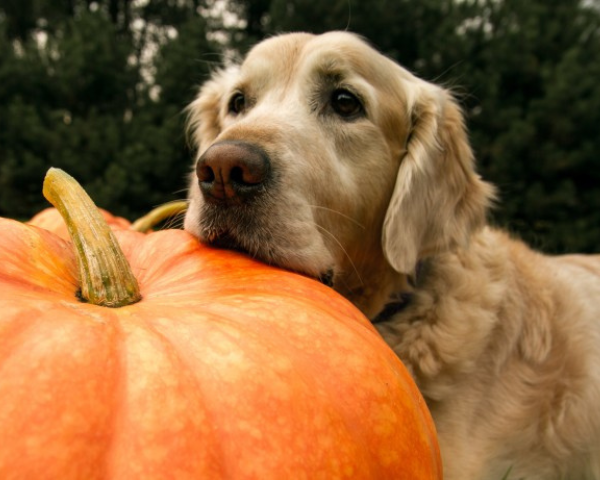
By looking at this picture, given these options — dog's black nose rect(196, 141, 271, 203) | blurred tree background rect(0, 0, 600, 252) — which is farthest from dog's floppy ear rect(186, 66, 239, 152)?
blurred tree background rect(0, 0, 600, 252)

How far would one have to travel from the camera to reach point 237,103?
2650 millimetres

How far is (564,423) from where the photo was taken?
7.91ft

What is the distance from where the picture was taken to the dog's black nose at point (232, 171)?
1562 mm

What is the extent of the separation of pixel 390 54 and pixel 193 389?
7.74m

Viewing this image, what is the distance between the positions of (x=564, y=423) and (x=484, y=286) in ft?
2.28

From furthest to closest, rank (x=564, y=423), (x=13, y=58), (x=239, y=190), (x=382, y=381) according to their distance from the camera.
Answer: (x=13, y=58) < (x=564, y=423) < (x=239, y=190) < (x=382, y=381)

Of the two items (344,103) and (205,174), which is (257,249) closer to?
(205,174)

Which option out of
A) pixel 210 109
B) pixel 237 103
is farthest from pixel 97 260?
pixel 210 109

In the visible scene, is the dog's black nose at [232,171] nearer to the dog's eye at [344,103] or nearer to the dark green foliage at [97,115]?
the dog's eye at [344,103]

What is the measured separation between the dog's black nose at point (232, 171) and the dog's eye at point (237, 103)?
3.10 ft

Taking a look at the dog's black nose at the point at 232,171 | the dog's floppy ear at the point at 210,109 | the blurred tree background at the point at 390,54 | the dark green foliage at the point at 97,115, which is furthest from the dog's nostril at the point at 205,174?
the blurred tree background at the point at 390,54

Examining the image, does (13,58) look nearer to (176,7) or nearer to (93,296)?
(176,7)

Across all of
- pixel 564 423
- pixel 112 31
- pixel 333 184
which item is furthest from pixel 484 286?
pixel 112 31

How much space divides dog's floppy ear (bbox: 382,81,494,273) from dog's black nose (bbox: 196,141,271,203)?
2.44 ft
